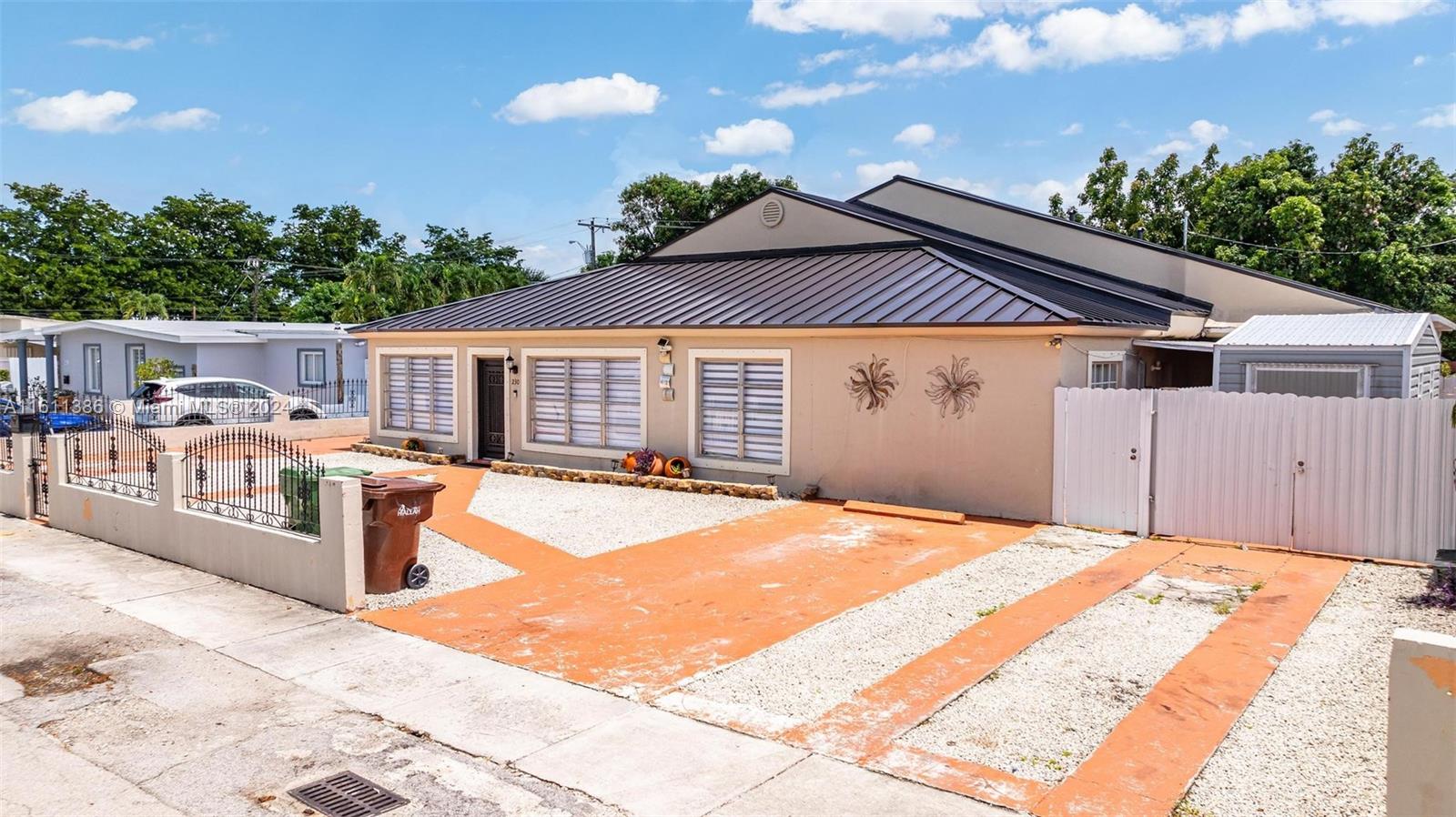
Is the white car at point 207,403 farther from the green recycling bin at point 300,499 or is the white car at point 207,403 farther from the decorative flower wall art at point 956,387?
the decorative flower wall art at point 956,387

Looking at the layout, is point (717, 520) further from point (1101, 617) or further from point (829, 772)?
point (829, 772)

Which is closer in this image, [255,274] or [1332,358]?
[1332,358]

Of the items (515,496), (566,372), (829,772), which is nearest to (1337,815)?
(829,772)

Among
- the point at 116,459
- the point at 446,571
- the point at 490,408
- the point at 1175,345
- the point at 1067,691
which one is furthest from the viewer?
the point at 490,408

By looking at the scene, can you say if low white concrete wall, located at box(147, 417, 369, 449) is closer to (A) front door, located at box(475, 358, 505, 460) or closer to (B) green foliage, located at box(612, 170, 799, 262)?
(A) front door, located at box(475, 358, 505, 460)

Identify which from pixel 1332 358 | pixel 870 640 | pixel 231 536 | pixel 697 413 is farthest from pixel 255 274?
pixel 870 640

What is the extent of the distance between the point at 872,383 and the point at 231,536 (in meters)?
8.70

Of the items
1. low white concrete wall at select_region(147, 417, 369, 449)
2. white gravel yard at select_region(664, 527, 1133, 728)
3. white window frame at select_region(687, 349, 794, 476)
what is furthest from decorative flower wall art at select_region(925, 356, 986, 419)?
low white concrete wall at select_region(147, 417, 369, 449)

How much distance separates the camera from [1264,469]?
427 inches

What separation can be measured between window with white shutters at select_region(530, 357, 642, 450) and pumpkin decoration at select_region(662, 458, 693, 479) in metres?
1.05

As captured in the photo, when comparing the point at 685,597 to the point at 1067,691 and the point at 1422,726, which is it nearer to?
the point at 1067,691

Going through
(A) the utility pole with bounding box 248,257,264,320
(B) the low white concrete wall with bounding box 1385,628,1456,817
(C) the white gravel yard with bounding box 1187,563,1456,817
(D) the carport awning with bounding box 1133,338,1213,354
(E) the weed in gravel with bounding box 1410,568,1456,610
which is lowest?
(C) the white gravel yard with bounding box 1187,563,1456,817

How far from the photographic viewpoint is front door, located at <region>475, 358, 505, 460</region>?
19.4 metres

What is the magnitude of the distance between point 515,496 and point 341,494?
652cm
